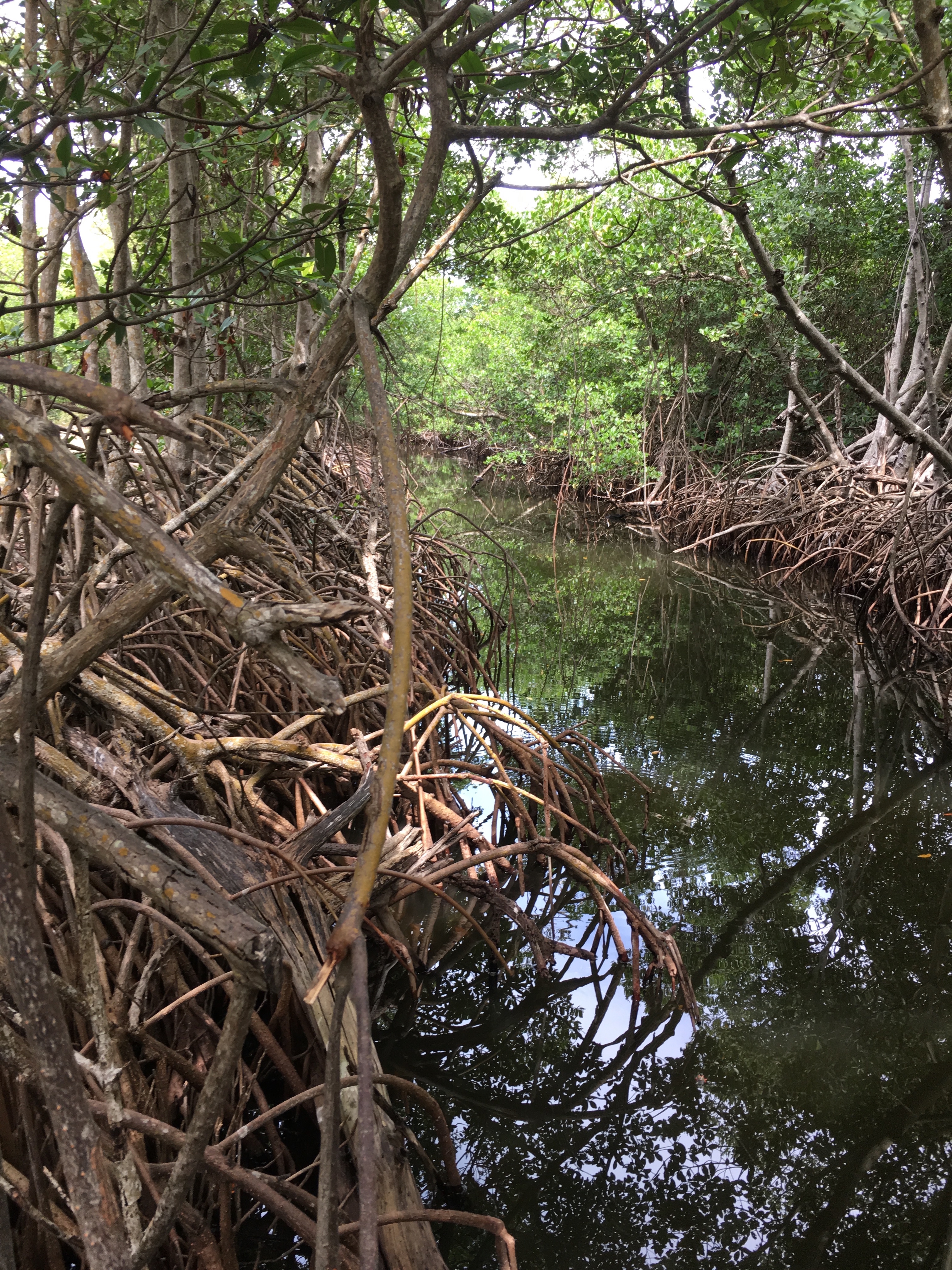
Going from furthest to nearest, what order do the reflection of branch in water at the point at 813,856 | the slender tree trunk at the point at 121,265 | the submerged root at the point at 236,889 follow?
the reflection of branch in water at the point at 813,856 → the slender tree trunk at the point at 121,265 → the submerged root at the point at 236,889

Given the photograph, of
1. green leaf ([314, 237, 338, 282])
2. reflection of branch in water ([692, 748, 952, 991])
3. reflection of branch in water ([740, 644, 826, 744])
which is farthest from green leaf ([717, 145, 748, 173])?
reflection of branch in water ([740, 644, 826, 744])

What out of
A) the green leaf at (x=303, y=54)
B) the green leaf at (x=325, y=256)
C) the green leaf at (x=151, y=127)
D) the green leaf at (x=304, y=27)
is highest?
the green leaf at (x=151, y=127)

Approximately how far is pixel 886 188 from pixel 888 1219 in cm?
996

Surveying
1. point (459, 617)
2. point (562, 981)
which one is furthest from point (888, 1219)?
point (459, 617)

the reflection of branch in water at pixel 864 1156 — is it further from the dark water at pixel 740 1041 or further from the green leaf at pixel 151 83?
the green leaf at pixel 151 83

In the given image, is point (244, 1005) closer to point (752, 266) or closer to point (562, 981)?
point (562, 981)

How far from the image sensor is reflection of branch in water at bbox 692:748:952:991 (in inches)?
105

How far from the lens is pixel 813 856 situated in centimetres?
329

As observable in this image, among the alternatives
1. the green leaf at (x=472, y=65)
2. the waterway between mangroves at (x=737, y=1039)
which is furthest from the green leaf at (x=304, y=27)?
the waterway between mangroves at (x=737, y=1039)

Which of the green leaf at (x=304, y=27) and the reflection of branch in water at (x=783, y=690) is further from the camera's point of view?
the reflection of branch in water at (x=783, y=690)

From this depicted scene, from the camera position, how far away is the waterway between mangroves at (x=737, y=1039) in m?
1.80

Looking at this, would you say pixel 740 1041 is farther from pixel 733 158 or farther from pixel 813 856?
pixel 733 158

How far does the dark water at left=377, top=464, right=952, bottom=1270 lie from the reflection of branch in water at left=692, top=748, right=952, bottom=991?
11 mm

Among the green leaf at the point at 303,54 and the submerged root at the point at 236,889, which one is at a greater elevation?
the green leaf at the point at 303,54
